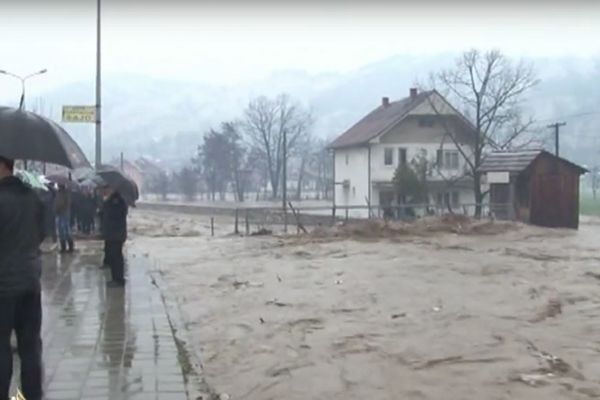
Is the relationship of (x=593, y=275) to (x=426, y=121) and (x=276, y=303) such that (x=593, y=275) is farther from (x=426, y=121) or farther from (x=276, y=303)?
(x=426, y=121)

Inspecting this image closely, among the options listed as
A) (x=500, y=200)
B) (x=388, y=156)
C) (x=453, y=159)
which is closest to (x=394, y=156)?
(x=388, y=156)

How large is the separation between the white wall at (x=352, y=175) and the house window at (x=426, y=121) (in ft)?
15.0

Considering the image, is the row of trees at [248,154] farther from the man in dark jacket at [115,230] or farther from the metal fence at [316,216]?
the man in dark jacket at [115,230]

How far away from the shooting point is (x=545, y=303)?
41.0 ft

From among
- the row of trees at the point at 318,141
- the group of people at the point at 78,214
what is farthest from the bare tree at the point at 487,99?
the group of people at the point at 78,214

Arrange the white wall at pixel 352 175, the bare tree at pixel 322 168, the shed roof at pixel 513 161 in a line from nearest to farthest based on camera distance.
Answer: the shed roof at pixel 513 161
the white wall at pixel 352 175
the bare tree at pixel 322 168

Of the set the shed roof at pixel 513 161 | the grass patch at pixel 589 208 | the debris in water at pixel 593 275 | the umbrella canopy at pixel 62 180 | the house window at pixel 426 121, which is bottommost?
the debris in water at pixel 593 275

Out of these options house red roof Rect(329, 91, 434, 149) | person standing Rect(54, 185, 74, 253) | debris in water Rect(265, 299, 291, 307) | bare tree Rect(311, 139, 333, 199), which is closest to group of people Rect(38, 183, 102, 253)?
person standing Rect(54, 185, 74, 253)

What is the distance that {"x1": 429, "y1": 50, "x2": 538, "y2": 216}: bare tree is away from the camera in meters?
60.1

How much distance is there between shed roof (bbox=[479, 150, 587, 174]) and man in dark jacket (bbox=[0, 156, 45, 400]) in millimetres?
31099

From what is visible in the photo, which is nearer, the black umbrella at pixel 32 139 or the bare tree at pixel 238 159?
the black umbrella at pixel 32 139

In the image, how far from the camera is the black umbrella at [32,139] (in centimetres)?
631

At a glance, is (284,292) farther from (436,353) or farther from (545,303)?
(436,353)

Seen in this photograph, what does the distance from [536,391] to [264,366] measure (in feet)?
8.67
